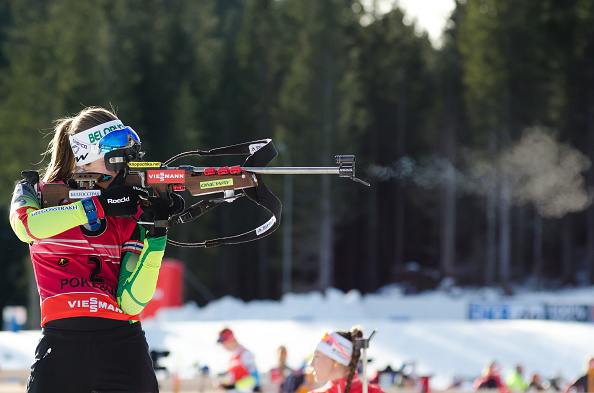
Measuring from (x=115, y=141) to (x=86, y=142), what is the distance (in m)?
0.10

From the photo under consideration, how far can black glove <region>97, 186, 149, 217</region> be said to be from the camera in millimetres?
3182

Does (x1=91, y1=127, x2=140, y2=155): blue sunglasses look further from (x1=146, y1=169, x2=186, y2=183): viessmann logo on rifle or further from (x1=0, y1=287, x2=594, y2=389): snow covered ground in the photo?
(x1=0, y1=287, x2=594, y2=389): snow covered ground

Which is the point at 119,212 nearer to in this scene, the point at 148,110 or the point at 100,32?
the point at 100,32

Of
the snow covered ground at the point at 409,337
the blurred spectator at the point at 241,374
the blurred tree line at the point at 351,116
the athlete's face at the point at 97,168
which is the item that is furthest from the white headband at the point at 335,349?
the blurred tree line at the point at 351,116

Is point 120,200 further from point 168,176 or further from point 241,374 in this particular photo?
point 241,374

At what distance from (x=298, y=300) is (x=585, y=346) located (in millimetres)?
12356

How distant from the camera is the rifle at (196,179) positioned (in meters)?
3.32

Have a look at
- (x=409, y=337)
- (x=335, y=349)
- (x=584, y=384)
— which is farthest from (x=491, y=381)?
(x=409, y=337)

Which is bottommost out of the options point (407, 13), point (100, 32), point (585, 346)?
point (585, 346)

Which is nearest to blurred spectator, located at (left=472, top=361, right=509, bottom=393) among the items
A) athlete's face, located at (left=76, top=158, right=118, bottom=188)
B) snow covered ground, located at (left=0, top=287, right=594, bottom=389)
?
snow covered ground, located at (left=0, top=287, right=594, bottom=389)

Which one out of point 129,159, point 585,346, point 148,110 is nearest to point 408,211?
point 148,110

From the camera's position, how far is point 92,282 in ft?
10.4

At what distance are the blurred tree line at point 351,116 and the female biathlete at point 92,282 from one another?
3484cm

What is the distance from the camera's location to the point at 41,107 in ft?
123
